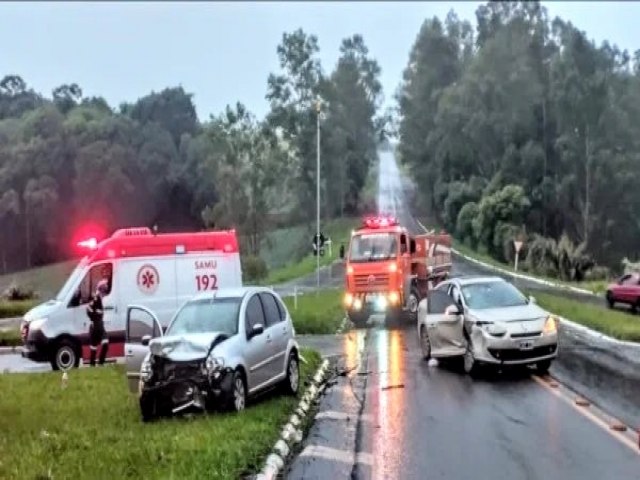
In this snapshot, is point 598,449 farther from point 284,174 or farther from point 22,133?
→ point 284,174

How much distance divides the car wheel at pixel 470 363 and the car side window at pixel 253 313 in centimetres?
447

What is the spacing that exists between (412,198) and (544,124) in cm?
4198

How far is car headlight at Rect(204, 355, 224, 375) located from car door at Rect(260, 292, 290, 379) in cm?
171

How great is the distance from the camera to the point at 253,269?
50.6 meters

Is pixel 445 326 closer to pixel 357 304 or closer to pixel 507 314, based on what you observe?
pixel 507 314

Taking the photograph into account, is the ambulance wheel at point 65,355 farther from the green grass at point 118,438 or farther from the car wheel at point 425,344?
the car wheel at point 425,344

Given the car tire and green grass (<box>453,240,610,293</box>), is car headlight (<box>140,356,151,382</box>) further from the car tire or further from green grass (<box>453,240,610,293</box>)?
green grass (<box>453,240,610,293</box>)

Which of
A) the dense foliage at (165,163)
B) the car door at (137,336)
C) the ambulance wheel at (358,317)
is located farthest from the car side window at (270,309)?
the dense foliage at (165,163)

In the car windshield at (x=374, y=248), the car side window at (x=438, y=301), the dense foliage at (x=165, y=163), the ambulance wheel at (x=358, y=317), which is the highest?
the dense foliage at (x=165, y=163)

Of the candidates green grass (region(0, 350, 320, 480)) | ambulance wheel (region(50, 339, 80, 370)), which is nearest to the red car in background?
ambulance wheel (region(50, 339, 80, 370))

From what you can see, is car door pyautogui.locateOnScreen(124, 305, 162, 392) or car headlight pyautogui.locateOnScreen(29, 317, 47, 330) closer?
car door pyautogui.locateOnScreen(124, 305, 162, 392)

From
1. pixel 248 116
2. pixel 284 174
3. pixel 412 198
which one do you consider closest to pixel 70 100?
pixel 248 116

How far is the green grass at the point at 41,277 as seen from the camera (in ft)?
117

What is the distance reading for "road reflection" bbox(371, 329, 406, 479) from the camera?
979cm
